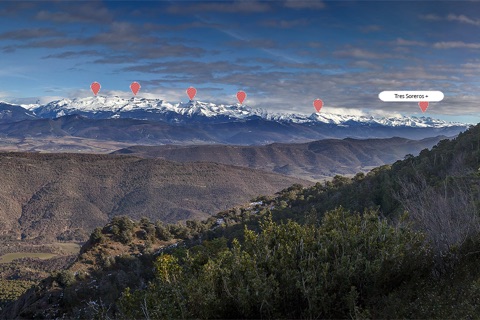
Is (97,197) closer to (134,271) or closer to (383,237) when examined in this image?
(134,271)

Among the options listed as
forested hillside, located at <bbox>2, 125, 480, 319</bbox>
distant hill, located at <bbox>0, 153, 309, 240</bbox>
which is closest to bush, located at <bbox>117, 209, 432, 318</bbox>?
forested hillside, located at <bbox>2, 125, 480, 319</bbox>

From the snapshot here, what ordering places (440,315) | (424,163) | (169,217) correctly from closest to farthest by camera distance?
(440,315), (424,163), (169,217)

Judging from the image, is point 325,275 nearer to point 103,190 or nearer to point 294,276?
point 294,276

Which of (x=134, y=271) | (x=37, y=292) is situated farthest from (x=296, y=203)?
(x=37, y=292)

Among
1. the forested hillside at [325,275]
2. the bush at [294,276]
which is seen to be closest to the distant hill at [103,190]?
the forested hillside at [325,275]

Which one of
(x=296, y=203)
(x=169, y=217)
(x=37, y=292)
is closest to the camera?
(x=37, y=292)

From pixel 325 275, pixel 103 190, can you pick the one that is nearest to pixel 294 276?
pixel 325 275

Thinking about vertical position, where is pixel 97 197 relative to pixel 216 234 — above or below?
below

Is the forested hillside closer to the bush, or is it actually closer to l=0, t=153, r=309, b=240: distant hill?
the bush
